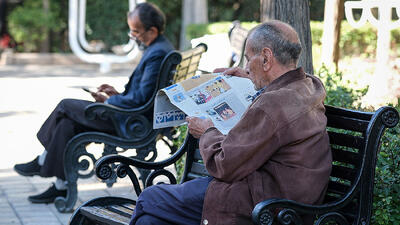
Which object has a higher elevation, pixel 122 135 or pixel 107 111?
pixel 107 111

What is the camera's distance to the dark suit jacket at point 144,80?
5273mm

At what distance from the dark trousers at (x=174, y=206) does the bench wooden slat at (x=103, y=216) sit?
9.5 inches

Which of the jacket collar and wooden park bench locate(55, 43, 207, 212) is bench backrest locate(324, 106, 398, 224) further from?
wooden park bench locate(55, 43, 207, 212)

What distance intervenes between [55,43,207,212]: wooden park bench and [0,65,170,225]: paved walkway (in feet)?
0.99

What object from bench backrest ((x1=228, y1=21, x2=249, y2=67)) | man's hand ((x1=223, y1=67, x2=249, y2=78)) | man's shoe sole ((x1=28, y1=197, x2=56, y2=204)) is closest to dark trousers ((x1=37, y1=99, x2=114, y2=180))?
man's shoe sole ((x1=28, y1=197, x2=56, y2=204))

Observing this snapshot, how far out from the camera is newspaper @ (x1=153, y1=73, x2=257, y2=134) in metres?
3.18

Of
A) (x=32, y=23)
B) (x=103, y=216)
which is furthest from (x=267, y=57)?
(x=32, y=23)

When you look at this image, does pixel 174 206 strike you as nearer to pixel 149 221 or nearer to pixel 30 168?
pixel 149 221

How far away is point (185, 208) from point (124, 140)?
7.51ft

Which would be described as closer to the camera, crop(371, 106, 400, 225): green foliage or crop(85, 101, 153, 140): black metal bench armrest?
crop(371, 106, 400, 225): green foliage

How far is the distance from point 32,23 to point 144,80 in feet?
53.8

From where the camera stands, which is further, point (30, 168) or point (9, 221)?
point (30, 168)

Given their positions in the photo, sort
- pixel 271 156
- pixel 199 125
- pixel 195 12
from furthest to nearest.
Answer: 1. pixel 195 12
2. pixel 199 125
3. pixel 271 156

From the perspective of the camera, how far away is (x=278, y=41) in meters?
2.87
